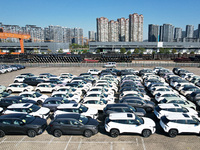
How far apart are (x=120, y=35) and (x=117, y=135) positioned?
145754mm

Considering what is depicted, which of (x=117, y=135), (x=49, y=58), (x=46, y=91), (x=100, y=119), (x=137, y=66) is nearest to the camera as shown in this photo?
(x=117, y=135)

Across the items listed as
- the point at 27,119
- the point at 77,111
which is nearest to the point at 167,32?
the point at 77,111

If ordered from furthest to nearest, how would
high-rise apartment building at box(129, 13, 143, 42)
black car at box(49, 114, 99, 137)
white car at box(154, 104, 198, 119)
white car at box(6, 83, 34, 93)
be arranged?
high-rise apartment building at box(129, 13, 143, 42) → white car at box(6, 83, 34, 93) → white car at box(154, 104, 198, 119) → black car at box(49, 114, 99, 137)

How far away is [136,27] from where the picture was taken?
429 feet

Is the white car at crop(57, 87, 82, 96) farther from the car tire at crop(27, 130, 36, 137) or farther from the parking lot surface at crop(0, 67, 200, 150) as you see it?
the car tire at crop(27, 130, 36, 137)

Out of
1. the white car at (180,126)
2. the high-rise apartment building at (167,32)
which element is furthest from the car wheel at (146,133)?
the high-rise apartment building at (167,32)

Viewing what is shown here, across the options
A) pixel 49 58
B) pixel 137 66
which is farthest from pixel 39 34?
pixel 137 66

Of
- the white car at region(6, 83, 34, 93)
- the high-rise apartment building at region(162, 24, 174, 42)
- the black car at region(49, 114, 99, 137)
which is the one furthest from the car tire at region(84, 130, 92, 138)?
the high-rise apartment building at region(162, 24, 174, 42)

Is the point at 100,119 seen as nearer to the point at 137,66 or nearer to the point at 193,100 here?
the point at 193,100

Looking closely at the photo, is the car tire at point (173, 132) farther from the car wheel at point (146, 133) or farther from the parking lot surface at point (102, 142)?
the car wheel at point (146, 133)

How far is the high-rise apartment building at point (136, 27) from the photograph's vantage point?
130 metres

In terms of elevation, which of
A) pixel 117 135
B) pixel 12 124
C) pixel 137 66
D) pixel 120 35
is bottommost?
pixel 117 135

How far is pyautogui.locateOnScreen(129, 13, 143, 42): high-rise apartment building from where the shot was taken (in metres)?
130

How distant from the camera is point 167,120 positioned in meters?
9.87
